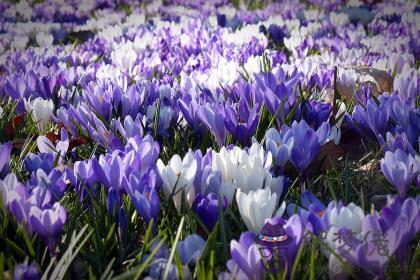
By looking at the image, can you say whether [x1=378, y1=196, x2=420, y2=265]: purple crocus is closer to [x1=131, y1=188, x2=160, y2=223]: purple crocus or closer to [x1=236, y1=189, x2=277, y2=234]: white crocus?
[x1=236, y1=189, x2=277, y2=234]: white crocus

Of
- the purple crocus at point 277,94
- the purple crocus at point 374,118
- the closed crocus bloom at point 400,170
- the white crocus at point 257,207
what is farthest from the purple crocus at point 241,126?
the white crocus at point 257,207

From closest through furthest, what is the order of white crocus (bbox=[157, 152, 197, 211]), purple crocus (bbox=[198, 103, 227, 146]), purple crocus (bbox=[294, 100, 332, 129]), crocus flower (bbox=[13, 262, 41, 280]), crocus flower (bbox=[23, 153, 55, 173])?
crocus flower (bbox=[13, 262, 41, 280]), white crocus (bbox=[157, 152, 197, 211]), crocus flower (bbox=[23, 153, 55, 173]), purple crocus (bbox=[198, 103, 227, 146]), purple crocus (bbox=[294, 100, 332, 129])

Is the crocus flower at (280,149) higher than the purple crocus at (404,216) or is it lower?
lower

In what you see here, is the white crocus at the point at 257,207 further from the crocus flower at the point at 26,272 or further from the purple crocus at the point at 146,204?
the crocus flower at the point at 26,272

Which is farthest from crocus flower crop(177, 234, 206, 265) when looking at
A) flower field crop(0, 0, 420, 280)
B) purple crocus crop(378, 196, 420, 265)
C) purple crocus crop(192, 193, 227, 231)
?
purple crocus crop(378, 196, 420, 265)

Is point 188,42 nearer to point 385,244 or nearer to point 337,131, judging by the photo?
point 337,131

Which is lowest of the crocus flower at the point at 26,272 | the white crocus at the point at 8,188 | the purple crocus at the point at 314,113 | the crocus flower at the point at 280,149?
the purple crocus at the point at 314,113

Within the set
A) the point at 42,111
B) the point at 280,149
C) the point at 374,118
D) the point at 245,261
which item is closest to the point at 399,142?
the point at 374,118
